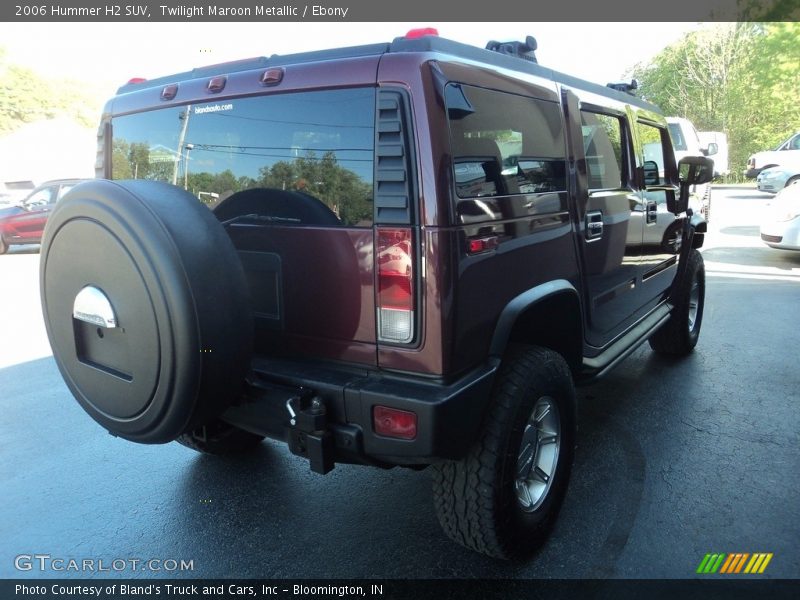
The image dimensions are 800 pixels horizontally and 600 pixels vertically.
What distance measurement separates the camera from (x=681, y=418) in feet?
12.9

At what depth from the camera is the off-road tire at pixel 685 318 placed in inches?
195

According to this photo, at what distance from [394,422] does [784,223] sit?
9265 mm

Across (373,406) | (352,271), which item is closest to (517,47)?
(352,271)

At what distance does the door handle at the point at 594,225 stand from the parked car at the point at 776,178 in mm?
17327

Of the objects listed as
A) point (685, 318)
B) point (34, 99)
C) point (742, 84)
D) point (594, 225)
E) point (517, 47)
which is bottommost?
point (685, 318)

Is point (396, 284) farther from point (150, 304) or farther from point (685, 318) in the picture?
point (685, 318)

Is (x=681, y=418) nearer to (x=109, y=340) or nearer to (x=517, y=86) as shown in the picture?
(x=517, y=86)

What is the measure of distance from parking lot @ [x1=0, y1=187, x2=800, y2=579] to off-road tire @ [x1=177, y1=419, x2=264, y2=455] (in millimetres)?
85

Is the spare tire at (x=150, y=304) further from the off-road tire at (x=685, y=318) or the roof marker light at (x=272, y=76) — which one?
the off-road tire at (x=685, y=318)

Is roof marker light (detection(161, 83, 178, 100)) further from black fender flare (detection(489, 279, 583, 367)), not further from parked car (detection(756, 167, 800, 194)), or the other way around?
parked car (detection(756, 167, 800, 194))

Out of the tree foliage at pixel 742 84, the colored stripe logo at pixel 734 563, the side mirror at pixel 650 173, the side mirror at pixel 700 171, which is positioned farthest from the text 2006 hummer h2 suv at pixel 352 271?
the tree foliage at pixel 742 84

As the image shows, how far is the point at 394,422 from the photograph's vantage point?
208 cm

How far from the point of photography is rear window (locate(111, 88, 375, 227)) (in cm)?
216

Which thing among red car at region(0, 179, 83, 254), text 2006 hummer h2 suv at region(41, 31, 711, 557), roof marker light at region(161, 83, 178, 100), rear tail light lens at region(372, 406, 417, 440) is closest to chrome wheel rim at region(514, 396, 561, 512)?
text 2006 hummer h2 suv at region(41, 31, 711, 557)
